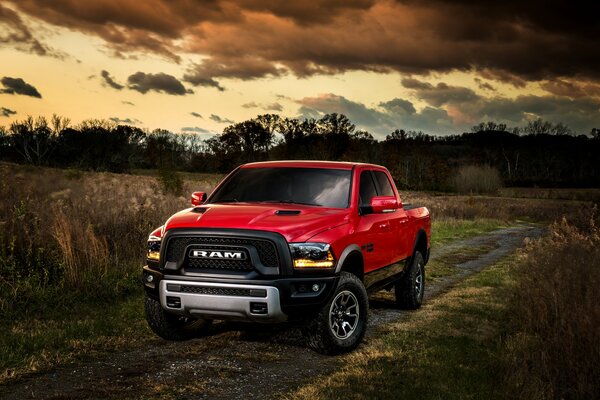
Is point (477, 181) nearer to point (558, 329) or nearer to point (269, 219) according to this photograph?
point (558, 329)

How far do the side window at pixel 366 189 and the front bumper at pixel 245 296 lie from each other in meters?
1.61

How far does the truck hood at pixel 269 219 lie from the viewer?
5.69m

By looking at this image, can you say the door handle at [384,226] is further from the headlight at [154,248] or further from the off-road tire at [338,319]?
the headlight at [154,248]

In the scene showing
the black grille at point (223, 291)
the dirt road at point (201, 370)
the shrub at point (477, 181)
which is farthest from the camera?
the shrub at point (477, 181)

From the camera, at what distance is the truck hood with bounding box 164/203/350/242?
18.7ft

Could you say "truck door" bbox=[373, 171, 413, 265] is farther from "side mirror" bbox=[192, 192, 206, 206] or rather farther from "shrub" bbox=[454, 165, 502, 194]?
"shrub" bbox=[454, 165, 502, 194]

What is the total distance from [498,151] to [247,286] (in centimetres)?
15265

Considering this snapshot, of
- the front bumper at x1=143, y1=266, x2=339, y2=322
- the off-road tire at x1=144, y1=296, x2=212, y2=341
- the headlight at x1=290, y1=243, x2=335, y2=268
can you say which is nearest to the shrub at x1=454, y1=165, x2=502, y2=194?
the off-road tire at x1=144, y1=296, x2=212, y2=341

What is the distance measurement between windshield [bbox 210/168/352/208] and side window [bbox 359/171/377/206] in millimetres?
270

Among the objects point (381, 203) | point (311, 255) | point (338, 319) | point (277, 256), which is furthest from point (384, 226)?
point (277, 256)

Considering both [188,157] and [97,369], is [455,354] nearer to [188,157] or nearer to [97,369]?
[97,369]

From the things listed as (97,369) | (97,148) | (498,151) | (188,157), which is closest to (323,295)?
(97,369)

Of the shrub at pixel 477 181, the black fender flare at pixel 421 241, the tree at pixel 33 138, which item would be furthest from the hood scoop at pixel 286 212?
the shrub at pixel 477 181

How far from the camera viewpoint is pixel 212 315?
5715 mm
